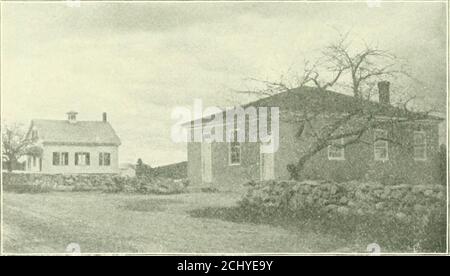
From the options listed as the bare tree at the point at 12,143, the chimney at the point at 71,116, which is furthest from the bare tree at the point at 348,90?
the bare tree at the point at 12,143

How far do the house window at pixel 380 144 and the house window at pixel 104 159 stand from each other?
3.40 metres

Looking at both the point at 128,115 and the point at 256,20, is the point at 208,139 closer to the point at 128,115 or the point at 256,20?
the point at 128,115

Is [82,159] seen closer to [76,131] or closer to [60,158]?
[60,158]

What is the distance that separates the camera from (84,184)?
7.61 m

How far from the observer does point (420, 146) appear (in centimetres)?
755

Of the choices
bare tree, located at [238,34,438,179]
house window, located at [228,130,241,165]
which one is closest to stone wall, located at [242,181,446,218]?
bare tree, located at [238,34,438,179]

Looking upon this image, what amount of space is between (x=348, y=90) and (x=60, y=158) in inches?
150

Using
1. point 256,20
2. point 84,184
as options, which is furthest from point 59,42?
point 256,20

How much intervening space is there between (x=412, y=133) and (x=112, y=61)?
155 inches

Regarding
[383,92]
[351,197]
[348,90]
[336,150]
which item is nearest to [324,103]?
[348,90]

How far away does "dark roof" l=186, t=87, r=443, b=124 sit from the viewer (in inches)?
297

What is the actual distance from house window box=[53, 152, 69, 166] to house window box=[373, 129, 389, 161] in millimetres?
3963

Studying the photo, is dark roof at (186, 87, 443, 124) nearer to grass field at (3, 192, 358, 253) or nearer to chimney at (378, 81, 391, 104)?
chimney at (378, 81, 391, 104)

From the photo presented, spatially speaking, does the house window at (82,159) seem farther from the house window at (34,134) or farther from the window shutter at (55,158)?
the house window at (34,134)
